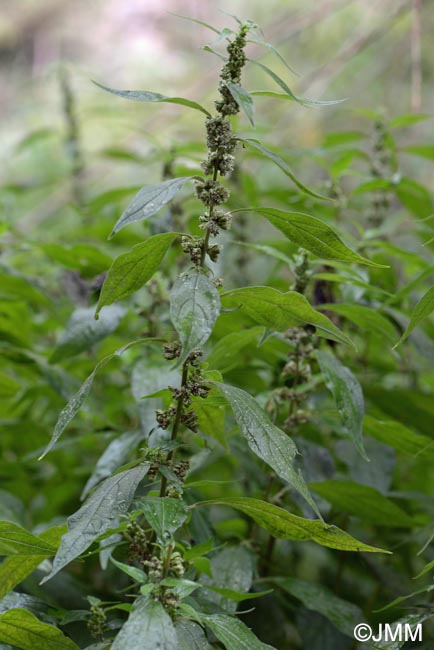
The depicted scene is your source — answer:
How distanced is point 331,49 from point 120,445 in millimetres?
2764

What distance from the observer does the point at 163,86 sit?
13.5 feet

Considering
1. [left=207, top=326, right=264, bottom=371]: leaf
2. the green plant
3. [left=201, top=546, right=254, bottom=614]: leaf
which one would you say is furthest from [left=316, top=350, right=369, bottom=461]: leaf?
[left=201, top=546, right=254, bottom=614]: leaf

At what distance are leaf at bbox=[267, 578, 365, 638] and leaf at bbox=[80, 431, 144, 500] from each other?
319mm

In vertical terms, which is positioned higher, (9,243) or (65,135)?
(65,135)

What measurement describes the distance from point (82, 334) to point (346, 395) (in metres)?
0.49

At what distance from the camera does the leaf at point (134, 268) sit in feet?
3.02

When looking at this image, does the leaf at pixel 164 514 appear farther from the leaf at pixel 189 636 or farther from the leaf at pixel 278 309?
the leaf at pixel 278 309

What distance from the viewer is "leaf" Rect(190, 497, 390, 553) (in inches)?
35.1

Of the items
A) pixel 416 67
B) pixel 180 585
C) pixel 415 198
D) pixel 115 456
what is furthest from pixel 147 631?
pixel 416 67

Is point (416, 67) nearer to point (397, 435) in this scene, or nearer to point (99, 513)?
point (397, 435)

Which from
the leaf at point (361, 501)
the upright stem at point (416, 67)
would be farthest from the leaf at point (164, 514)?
the upright stem at point (416, 67)

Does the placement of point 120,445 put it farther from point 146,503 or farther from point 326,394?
point 326,394

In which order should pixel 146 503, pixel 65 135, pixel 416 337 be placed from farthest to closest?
pixel 65 135 < pixel 416 337 < pixel 146 503

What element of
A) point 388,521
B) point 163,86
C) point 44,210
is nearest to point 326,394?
point 388,521
